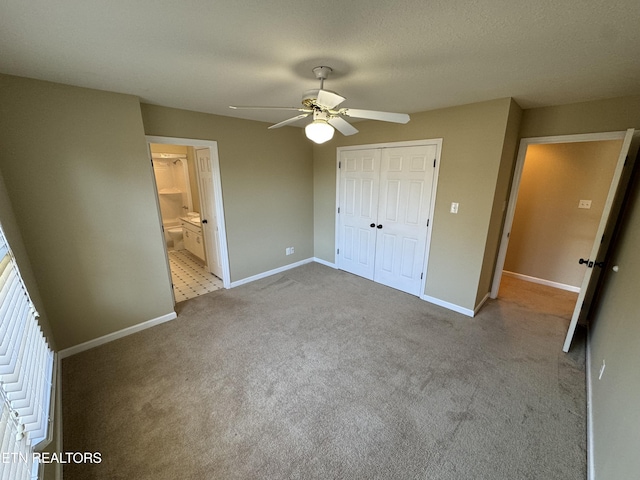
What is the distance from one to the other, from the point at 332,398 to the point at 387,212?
8.28ft

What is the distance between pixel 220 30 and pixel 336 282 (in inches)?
130

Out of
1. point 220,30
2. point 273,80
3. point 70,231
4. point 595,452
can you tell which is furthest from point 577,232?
point 70,231

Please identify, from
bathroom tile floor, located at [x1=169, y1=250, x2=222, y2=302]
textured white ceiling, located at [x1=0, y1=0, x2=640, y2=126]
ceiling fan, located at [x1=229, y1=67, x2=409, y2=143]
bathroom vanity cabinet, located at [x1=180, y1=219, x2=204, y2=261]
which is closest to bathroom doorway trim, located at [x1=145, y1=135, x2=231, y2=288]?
bathroom tile floor, located at [x1=169, y1=250, x2=222, y2=302]

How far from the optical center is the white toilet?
5.43 metres

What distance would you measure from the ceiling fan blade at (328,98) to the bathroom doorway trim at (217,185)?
213cm

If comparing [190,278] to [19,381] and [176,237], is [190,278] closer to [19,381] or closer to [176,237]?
[176,237]

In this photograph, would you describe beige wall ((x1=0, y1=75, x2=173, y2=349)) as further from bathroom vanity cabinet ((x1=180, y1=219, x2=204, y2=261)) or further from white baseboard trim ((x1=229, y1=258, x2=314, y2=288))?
bathroom vanity cabinet ((x1=180, y1=219, x2=204, y2=261))

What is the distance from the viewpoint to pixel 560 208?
367cm

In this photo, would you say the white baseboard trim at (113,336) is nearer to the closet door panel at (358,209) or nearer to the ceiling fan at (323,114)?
the ceiling fan at (323,114)

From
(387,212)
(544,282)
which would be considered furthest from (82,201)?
(544,282)

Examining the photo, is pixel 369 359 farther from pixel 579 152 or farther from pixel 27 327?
pixel 579 152

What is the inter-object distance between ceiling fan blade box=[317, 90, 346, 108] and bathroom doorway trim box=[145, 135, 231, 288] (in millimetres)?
2134

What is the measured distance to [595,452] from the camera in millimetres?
1453

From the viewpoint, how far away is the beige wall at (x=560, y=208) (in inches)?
131
